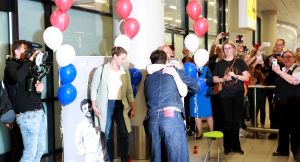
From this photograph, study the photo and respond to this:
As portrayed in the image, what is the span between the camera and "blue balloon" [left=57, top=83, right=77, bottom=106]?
374 cm

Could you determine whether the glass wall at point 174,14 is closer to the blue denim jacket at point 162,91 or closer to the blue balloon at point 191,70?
the blue balloon at point 191,70

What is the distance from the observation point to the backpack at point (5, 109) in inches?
124

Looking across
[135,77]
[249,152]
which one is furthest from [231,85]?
[135,77]

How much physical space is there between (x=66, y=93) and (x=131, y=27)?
3.79ft

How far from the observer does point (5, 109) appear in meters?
3.15

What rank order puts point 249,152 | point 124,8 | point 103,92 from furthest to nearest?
point 249,152
point 124,8
point 103,92

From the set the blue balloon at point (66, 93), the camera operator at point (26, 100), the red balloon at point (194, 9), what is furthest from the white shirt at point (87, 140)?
the red balloon at point (194, 9)

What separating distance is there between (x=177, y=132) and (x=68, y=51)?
1.42 m

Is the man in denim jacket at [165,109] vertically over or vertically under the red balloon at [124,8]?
under

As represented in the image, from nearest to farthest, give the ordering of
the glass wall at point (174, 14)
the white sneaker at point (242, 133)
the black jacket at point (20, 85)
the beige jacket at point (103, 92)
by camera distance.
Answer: the black jacket at point (20, 85) → the beige jacket at point (103, 92) → the white sneaker at point (242, 133) → the glass wall at point (174, 14)

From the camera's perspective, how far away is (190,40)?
14.7 ft

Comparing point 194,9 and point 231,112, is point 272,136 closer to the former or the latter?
point 231,112

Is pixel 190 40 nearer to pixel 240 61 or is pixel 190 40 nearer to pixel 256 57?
pixel 240 61

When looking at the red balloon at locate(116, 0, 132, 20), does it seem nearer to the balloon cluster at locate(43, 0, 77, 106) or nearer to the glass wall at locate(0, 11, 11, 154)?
the balloon cluster at locate(43, 0, 77, 106)
